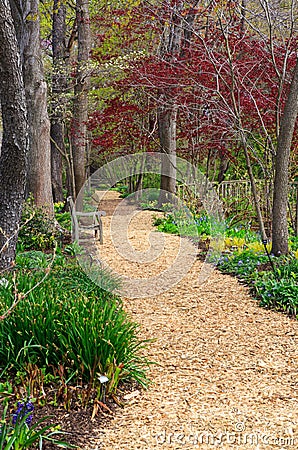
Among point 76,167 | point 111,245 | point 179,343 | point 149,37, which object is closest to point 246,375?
point 179,343

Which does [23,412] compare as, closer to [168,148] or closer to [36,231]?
[36,231]

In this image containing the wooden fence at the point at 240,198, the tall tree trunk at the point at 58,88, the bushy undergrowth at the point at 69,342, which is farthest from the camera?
the tall tree trunk at the point at 58,88

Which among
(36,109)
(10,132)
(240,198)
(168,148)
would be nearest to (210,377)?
(10,132)

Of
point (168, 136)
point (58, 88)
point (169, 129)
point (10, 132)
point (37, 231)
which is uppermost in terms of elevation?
point (58, 88)

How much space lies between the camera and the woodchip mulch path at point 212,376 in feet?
8.66

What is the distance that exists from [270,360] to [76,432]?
167 cm

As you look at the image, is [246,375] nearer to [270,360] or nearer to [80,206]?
Answer: [270,360]

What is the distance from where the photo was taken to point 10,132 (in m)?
4.33

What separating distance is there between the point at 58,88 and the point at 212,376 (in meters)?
8.33

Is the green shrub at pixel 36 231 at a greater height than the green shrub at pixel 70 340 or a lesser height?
greater

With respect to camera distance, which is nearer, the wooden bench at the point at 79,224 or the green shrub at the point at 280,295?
the green shrub at the point at 280,295

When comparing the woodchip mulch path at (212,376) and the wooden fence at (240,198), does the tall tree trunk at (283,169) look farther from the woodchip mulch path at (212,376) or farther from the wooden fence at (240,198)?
the wooden fence at (240,198)

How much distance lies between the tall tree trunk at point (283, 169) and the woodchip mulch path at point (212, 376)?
2.74 feet

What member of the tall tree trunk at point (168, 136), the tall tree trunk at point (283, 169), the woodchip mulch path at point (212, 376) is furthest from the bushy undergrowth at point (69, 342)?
the tall tree trunk at point (168, 136)
